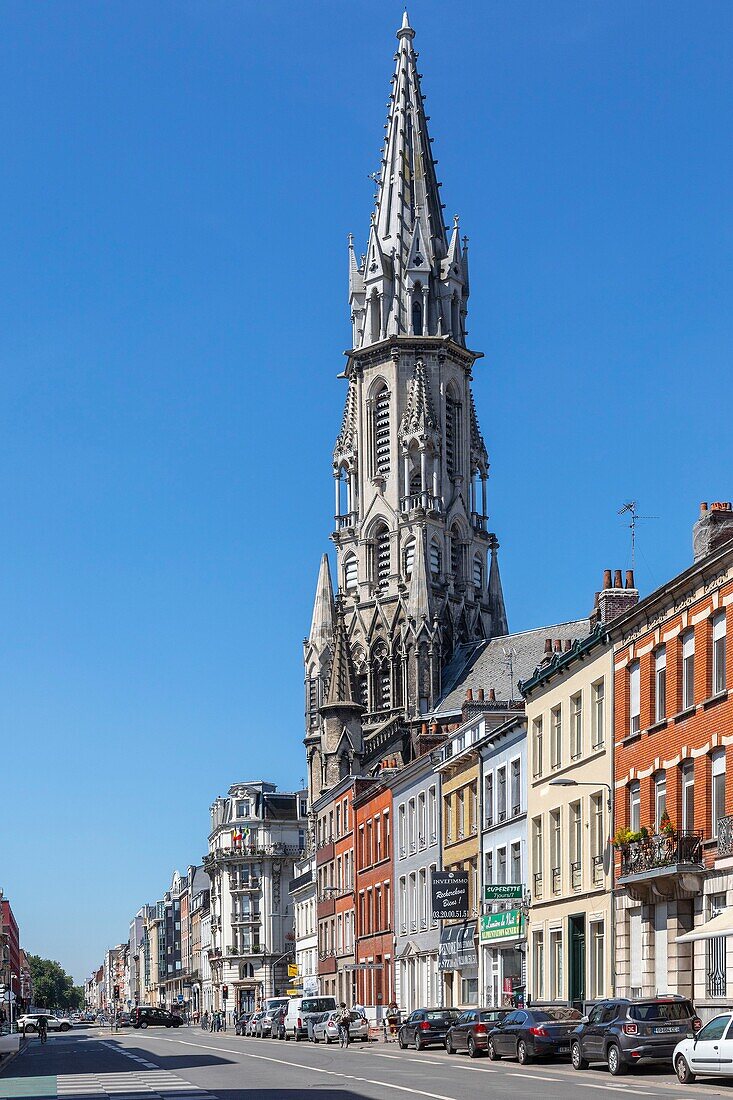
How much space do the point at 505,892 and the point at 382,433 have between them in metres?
89.7

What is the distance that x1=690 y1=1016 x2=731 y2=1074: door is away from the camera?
29.5 m

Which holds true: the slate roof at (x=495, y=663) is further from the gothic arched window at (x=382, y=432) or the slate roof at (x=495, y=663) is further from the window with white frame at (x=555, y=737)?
the window with white frame at (x=555, y=737)

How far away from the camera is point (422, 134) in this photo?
14938 centimetres

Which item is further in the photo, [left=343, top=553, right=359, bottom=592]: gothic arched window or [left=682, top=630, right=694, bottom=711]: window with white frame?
[left=343, top=553, right=359, bottom=592]: gothic arched window

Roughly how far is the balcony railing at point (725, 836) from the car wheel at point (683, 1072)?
8664mm

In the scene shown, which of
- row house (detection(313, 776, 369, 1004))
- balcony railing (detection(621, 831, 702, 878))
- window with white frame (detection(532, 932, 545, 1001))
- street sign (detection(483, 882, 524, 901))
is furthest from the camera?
row house (detection(313, 776, 369, 1004))

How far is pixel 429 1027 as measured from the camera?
51375 millimetres

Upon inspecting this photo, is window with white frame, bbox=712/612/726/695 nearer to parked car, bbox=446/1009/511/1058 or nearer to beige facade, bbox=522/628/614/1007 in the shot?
beige facade, bbox=522/628/614/1007

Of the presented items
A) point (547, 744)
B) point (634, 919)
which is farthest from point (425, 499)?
point (634, 919)

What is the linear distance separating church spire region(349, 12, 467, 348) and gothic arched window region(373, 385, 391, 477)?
209 inches

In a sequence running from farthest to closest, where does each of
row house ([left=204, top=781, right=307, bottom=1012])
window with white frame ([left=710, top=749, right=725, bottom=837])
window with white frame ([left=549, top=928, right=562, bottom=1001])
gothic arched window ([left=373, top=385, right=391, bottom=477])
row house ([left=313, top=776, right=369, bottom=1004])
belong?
row house ([left=204, top=781, right=307, bottom=1012])
gothic arched window ([left=373, top=385, right=391, bottom=477])
row house ([left=313, top=776, right=369, bottom=1004])
window with white frame ([left=549, top=928, right=562, bottom=1001])
window with white frame ([left=710, top=749, right=725, bottom=837])

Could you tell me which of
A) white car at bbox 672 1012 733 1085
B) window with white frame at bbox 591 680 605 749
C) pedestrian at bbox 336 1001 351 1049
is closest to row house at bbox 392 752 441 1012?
pedestrian at bbox 336 1001 351 1049

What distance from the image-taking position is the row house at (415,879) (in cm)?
6912

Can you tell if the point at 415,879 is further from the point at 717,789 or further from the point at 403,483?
the point at 403,483
